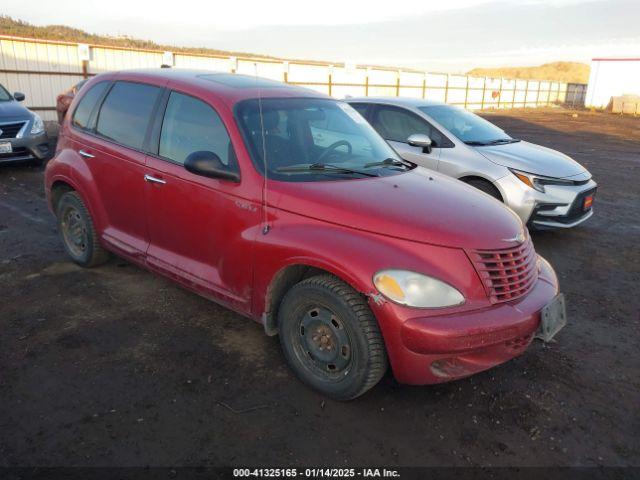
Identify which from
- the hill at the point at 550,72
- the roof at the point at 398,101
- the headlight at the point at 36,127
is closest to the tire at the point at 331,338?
the roof at the point at 398,101

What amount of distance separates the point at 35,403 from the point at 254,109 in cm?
233

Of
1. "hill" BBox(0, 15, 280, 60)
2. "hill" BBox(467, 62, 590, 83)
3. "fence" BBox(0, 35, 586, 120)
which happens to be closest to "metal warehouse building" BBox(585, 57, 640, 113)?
"fence" BBox(0, 35, 586, 120)

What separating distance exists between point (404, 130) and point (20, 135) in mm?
6716

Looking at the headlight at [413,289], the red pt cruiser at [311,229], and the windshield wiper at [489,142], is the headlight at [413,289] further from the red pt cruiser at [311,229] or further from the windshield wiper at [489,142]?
the windshield wiper at [489,142]

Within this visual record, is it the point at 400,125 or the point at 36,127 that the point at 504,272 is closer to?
the point at 400,125

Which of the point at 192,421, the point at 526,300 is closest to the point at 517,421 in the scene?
the point at 526,300

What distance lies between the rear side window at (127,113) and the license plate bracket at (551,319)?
3.16 metres

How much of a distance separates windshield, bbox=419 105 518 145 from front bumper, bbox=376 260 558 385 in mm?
4201

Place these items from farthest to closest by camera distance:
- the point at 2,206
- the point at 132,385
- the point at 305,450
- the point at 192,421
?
1. the point at 2,206
2. the point at 132,385
3. the point at 192,421
4. the point at 305,450

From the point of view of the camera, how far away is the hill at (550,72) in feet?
369

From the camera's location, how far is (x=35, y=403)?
9.76ft

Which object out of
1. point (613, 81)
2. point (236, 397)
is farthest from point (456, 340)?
point (613, 81)

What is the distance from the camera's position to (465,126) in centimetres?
709

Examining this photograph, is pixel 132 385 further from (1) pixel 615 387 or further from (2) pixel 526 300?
(1) pixel 615 387
